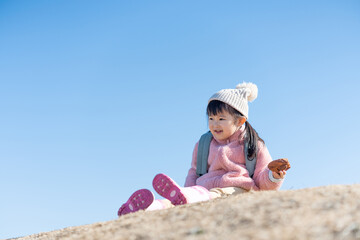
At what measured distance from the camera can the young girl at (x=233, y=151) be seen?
5.85 m

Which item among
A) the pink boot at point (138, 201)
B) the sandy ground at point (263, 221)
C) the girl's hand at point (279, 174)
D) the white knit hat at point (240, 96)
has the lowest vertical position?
the sandy ground at point (263, 221)

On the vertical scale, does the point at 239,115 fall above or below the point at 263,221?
above

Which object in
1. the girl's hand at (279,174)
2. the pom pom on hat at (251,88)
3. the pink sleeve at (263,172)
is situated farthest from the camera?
the pom pom on hat at (251,88)

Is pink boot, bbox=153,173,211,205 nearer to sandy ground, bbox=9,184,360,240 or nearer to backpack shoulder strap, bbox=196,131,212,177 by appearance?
sandy ground, bbox=9,184,360,240

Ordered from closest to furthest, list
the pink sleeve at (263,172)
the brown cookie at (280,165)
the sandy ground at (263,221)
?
the sandy ground at (263,221) → the brown cookie at (280,165) → the pink sleeve at (263,172)

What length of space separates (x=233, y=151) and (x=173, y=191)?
1855 millimetres

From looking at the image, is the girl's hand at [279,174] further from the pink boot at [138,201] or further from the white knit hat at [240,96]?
the pink boot at [138,201]

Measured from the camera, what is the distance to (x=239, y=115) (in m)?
6.49

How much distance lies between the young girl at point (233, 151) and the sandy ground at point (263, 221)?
213 centimetres

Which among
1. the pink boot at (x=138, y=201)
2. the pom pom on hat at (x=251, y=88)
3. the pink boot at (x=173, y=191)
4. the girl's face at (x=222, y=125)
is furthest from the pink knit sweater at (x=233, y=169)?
the pink boot at (x=138, y=201)

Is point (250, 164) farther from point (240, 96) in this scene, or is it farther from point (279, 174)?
point (240, 96)

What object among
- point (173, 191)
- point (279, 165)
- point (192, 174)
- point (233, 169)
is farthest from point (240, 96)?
point (173, 191)

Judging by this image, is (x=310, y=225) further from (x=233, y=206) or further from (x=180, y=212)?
(x=180, y=212)

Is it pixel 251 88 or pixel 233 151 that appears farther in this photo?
pixel 251 88
